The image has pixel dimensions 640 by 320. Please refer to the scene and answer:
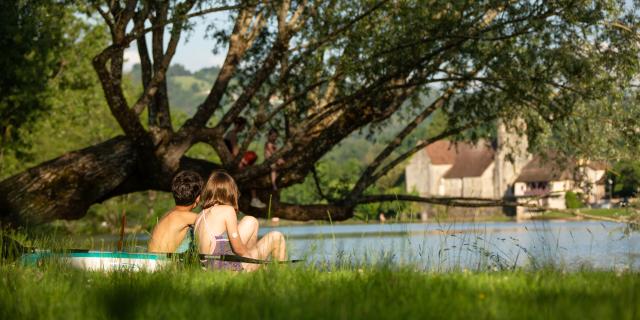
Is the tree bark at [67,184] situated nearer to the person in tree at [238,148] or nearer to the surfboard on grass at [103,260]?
the person in tree at [238,148]

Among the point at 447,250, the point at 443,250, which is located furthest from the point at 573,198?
the point at 443,250

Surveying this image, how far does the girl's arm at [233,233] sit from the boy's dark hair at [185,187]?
23.8 inches

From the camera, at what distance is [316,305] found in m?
4.57

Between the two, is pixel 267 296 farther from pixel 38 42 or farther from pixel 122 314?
pixel 38 42

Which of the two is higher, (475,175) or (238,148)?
(475,175)

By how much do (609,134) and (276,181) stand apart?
248 inches

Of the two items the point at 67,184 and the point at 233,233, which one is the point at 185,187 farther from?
the point at 67,184

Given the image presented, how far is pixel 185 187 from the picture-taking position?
27.0 ft

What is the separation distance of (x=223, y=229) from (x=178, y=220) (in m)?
0.59

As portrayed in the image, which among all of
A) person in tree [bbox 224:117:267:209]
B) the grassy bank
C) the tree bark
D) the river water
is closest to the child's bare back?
the river water

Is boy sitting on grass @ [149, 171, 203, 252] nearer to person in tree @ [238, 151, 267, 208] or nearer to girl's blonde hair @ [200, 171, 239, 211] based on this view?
girl's blonde hair @ [200, 171, 239, 211]

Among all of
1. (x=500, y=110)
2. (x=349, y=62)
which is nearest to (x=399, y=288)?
(x=349, y=62)

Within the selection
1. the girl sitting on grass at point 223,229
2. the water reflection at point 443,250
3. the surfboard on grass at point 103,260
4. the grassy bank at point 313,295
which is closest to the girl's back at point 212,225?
the girl sitting on grass at point 223,229

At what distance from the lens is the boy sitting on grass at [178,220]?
8.20m
